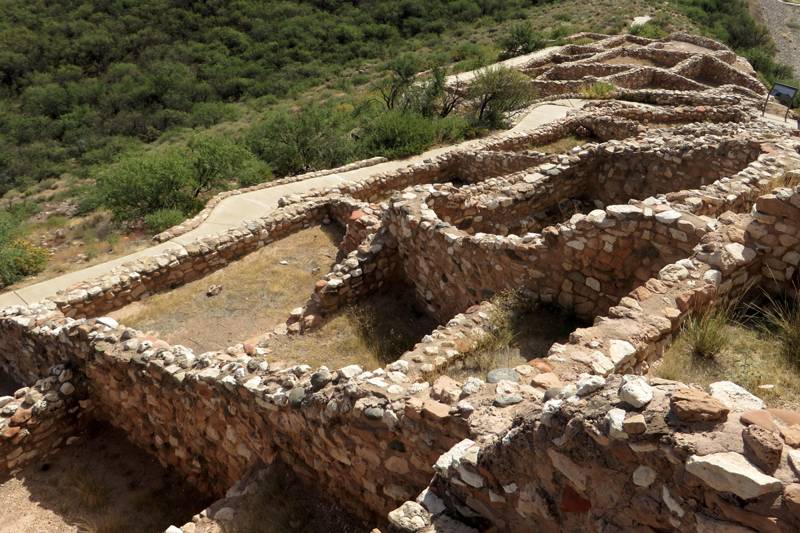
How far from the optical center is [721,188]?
7051 millimetres

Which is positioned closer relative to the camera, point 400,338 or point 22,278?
point 400,338

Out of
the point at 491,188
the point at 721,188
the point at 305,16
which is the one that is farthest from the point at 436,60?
the point at 721,188

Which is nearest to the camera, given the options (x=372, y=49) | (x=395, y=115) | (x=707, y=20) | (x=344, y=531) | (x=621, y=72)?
(x=344, y=531)

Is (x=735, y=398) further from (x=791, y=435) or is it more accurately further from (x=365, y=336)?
(x=365, y=336)

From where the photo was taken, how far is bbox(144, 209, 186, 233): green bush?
13210 millimetres

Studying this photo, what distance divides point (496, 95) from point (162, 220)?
11891mm

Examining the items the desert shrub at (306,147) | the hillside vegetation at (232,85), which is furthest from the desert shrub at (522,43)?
the desert shrub at (306,147)

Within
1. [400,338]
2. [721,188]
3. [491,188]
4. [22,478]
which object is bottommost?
[22,478]

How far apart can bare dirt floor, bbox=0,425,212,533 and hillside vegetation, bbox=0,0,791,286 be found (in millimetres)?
7514

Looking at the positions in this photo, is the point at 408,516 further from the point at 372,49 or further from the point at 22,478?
the point at 372,49

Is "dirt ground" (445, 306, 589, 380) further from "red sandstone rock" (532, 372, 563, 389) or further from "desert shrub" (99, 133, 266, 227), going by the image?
"desert shrub" (99, 133, 266, 227)

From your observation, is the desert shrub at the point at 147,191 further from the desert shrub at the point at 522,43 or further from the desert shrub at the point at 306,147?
the desert shrub at the point at 522,43

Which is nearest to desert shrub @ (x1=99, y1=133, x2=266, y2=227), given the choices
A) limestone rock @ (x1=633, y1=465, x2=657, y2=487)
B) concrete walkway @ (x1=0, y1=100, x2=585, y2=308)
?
concrete walkway @ (x1=0, y1=100, x2=585, y2=308)

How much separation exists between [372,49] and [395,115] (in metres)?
32.8
